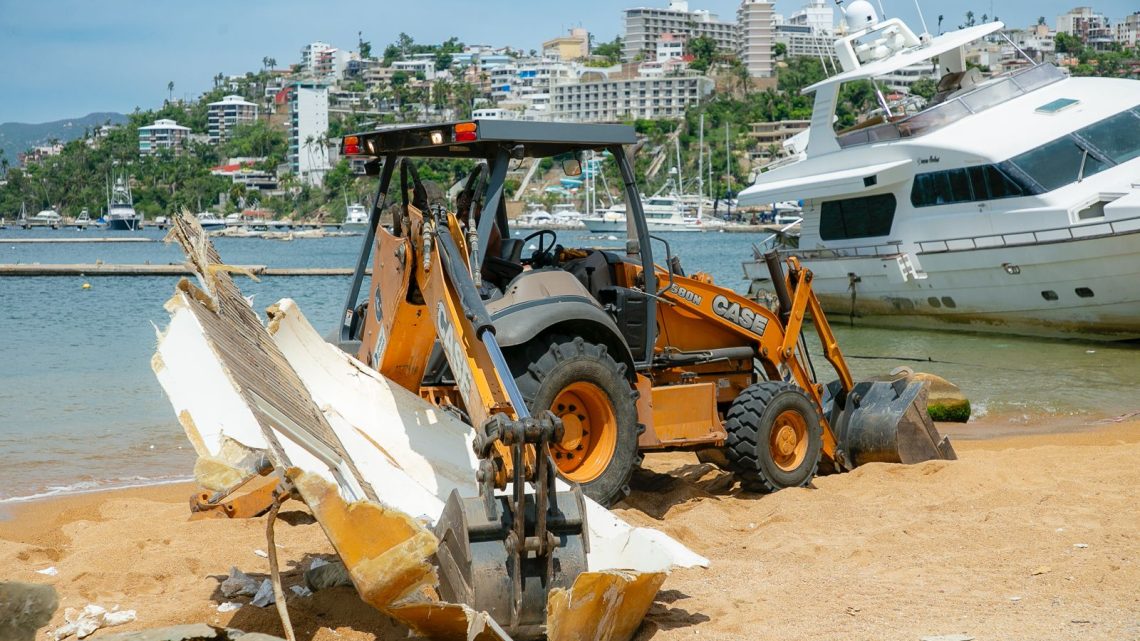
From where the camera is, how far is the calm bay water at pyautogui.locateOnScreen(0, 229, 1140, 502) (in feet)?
37.5

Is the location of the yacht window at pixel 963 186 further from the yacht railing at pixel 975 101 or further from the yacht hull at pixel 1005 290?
the yacht railing at pixel 975 101

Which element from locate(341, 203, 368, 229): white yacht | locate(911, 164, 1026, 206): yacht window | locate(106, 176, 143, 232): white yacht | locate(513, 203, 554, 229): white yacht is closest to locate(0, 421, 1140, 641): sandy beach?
locate(911, 164, 1026, 206): yacht window

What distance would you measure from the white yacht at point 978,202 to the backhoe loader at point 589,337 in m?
13.4

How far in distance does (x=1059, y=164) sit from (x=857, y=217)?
4769mm

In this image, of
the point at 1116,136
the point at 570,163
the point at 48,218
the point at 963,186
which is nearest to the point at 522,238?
the point at 570,163

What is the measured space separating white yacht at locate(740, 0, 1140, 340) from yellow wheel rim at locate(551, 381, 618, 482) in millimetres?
16043

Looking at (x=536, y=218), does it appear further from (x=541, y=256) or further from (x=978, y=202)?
(x=541, y=256)

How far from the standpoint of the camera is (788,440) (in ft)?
30.5

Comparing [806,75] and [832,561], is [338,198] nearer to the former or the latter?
[806,75]

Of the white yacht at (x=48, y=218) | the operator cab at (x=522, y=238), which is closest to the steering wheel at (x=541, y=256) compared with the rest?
the operator cab at (x=522, y=238)

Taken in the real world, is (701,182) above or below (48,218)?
above

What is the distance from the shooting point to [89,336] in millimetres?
24109

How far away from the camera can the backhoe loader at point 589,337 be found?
23.1ft

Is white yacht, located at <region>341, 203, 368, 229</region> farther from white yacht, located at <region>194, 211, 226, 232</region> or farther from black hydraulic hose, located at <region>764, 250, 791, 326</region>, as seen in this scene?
black hydraulic hose, located at <region>764, 250, 791, 326</region>
